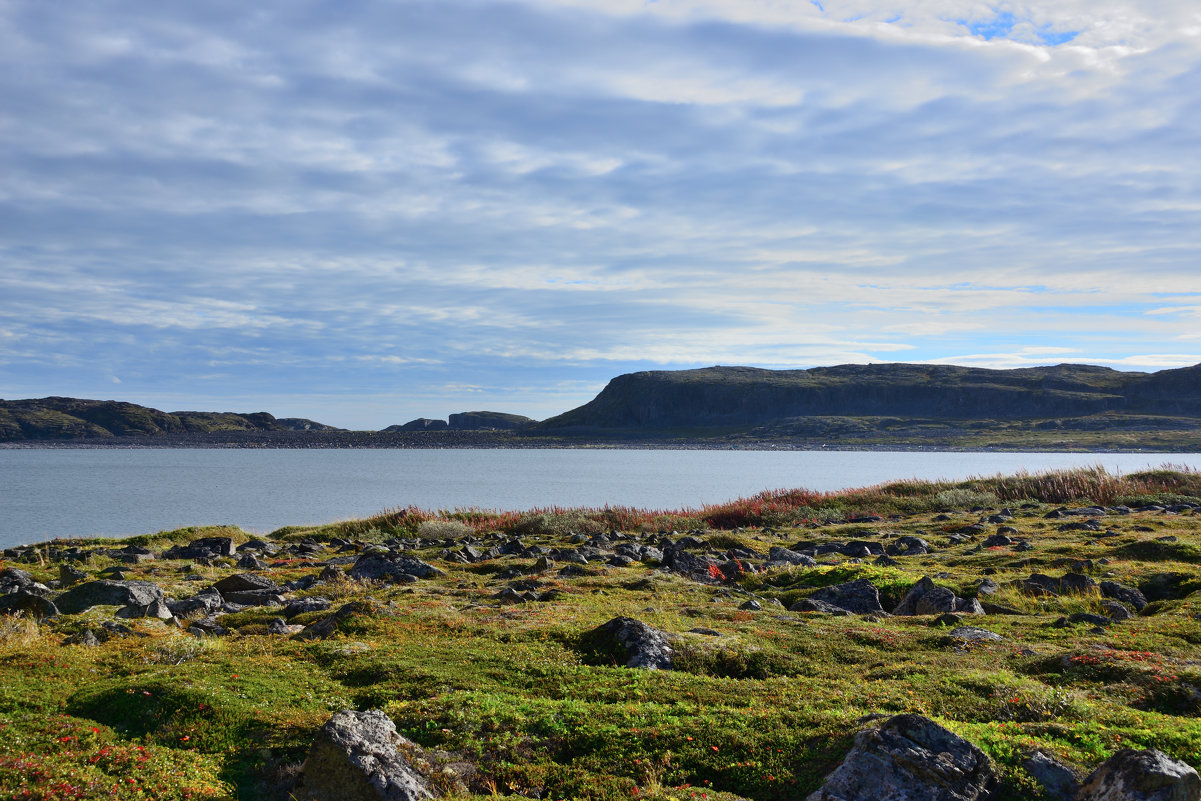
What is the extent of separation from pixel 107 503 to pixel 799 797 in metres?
64.7

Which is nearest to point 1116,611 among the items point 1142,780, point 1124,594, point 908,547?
point 1124,594

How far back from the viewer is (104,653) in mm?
10898

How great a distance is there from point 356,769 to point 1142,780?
A: 6.28 meters

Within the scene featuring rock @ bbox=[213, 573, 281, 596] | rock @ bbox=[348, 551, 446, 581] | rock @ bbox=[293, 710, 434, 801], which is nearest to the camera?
rock @ bbox=[293, 710, 434, 801]

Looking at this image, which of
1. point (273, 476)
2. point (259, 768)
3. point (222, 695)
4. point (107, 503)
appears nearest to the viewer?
point (259, 768)

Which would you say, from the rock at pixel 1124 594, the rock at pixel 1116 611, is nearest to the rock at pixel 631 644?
the rock at pixel 1116 611

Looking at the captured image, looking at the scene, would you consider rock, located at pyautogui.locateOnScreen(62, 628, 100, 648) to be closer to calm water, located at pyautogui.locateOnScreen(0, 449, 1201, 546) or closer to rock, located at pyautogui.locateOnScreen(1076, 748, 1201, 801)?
rock, located at pyautogui.locateOnScreen(1076, 748, 1201, 801)

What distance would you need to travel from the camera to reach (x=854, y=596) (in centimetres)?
1630

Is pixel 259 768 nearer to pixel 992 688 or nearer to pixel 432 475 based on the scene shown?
pixel 992 688

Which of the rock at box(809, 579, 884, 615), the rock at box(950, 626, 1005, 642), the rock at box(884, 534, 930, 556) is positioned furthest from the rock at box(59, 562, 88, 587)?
the rock at box(884, 534, 930, 556)

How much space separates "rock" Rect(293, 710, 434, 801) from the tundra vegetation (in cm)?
36

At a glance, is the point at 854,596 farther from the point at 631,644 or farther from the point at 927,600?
the point at 631,644

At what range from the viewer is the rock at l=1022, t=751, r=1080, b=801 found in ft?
20.2

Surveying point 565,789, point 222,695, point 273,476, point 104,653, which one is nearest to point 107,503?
point 273,476
